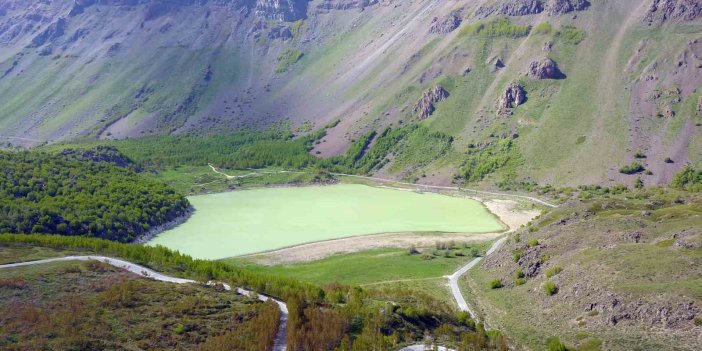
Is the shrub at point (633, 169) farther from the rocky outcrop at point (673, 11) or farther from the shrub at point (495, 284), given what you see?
the shrub at point (495, 284)

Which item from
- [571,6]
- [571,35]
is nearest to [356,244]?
[571,35]

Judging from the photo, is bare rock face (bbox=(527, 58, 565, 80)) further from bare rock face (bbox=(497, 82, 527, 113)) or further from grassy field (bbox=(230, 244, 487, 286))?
grassy field (bbox=(230, 244, 487, 286))

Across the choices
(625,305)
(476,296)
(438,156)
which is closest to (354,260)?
(476,296)

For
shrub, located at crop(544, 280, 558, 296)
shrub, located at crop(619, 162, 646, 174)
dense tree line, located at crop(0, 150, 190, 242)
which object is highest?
shrub, located at crop(619, 162, 646, 174)

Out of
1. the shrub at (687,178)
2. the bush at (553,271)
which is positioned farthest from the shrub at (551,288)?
the shrub at (687,178)

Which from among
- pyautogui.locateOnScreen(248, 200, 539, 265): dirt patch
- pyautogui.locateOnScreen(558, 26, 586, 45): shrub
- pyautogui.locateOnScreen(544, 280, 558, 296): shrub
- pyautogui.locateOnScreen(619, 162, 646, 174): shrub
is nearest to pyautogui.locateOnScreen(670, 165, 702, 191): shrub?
pyautogui.locateOnScreen(619, 162, 646, 174): shrub

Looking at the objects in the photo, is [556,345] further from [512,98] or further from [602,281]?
[512,98]
